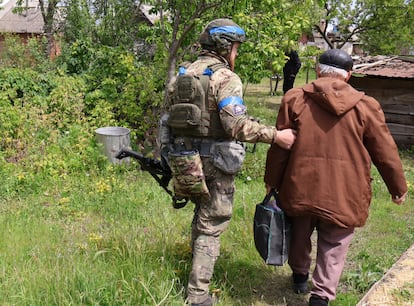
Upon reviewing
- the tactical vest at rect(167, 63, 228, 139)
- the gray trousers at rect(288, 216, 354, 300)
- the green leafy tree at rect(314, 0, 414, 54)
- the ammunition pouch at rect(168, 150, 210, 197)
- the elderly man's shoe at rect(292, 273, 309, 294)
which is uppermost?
the green leafy tree at rect(314, 0, 414, 54)

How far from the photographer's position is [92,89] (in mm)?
8820

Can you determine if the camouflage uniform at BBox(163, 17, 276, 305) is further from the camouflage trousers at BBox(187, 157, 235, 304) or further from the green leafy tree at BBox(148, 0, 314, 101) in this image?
the green leafy tree at BBox(148, 0, 314, 101)

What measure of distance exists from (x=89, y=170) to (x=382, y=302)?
15.5 ft

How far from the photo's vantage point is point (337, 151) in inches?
124

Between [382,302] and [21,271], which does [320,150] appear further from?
[21,271]

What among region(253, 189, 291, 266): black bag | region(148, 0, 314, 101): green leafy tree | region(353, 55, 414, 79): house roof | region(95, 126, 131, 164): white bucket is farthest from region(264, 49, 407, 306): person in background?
region(353, 55, 414, 79): house roof

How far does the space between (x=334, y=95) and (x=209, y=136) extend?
2.92ft

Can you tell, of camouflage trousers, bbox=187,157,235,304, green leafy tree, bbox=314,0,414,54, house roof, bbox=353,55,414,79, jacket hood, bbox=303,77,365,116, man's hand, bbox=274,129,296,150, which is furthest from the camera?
green leafy tree, bbox=314,0,414,54

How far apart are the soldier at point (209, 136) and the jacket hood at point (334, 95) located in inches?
12.5

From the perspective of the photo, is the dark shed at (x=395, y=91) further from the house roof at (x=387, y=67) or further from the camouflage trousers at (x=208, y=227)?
the camouflage trousers at (x=208, y=227)

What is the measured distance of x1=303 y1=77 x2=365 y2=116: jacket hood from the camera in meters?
Answer: 3.07

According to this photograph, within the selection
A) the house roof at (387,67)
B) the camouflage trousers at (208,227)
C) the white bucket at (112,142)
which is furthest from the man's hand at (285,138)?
the house roof at (387,67)

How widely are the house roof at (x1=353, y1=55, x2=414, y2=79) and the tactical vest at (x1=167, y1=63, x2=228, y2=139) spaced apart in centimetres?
752

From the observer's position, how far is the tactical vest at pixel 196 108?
3156 millimetres
